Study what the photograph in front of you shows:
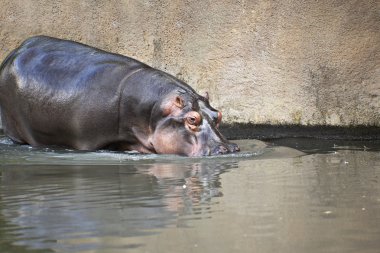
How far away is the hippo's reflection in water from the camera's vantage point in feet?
9.87

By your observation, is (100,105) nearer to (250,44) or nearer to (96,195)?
(250,44)

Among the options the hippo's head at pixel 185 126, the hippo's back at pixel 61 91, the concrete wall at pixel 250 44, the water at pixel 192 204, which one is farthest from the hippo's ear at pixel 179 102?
the concrete wall at pixel 250 44

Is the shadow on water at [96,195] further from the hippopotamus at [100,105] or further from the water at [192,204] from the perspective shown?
the hippopotamus at [100,105]

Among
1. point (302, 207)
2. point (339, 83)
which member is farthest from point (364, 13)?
point (302, 207)

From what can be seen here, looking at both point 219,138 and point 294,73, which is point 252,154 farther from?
point 294,73

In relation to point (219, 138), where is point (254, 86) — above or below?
above

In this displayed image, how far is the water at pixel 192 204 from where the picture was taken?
2.75m

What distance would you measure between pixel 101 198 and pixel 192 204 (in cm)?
49

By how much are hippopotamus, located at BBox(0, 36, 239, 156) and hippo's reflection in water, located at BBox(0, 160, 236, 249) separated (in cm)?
113

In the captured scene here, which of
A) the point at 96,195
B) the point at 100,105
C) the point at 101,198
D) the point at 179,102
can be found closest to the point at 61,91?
the point at 100,105

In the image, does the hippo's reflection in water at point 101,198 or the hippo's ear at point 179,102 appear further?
the hippo's ear at point 179,102

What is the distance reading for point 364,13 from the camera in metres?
6.92

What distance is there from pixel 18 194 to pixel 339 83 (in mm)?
3783

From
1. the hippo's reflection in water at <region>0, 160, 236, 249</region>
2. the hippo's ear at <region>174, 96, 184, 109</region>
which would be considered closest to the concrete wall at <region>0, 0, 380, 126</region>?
the hippo's ear at <region>174, 96, 184, 109</region>
